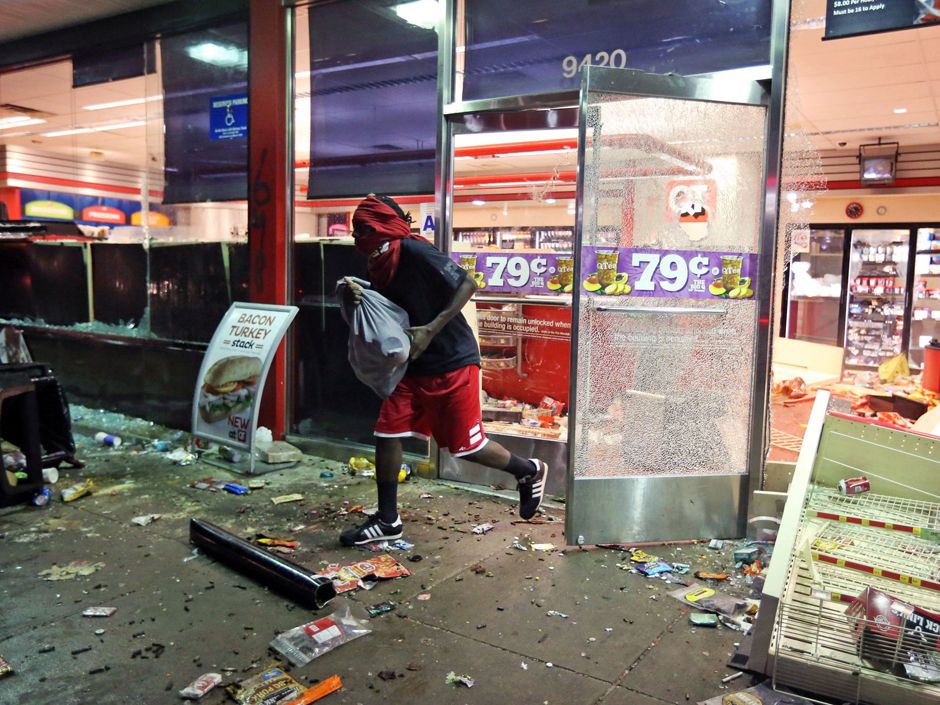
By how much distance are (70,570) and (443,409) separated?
1920 millimetres

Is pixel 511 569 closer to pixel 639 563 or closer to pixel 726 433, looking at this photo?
pixel 639 563

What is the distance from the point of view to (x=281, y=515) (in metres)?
4.24

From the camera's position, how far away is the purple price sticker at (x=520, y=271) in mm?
4711

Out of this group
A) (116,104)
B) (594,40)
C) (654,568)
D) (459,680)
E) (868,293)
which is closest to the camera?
(459,680)

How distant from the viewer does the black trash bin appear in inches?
183

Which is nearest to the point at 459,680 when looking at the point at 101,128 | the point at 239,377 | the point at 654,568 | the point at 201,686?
the point at 201,686

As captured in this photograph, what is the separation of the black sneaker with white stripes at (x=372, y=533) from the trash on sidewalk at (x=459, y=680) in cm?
129

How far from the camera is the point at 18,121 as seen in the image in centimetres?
1180

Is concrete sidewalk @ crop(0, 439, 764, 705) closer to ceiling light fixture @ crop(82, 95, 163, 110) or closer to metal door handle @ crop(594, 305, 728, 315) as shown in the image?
metal door handle @ crop(594, 305, 728, 315)

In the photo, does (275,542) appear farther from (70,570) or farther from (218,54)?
(218,54)

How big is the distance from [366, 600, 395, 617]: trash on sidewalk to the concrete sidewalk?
0.04 meters

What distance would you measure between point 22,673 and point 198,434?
2.76 meters

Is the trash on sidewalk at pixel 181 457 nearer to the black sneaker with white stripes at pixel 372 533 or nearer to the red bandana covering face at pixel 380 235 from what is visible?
the black sneaker with white stripes at pixel 372 533

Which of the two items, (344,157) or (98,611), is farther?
(344,157)
